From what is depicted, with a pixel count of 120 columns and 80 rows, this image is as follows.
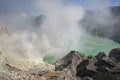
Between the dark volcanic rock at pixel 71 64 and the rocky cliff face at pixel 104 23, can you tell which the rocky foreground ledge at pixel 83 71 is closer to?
the dark volcanic rock at pixel 71 64

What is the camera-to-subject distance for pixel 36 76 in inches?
702

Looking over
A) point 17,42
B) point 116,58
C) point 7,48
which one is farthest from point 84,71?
point 17,42

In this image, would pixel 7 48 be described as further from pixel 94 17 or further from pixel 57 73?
pixel 94 17

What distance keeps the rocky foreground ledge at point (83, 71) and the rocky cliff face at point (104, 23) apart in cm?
3150

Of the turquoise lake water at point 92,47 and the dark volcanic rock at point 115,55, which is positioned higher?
the turquoise lake water at point 92,47

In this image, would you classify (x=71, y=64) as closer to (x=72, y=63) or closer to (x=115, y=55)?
(x=72, y=63)

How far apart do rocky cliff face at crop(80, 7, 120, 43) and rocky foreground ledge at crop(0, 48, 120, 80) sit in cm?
3150

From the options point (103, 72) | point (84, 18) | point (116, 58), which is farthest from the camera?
point (84, 18)

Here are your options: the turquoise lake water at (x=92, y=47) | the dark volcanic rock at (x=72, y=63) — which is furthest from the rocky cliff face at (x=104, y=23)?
the dark volcanic rock at (x=72, y=63)

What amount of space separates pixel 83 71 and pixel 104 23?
4219cm

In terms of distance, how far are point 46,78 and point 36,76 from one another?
728 millimetres

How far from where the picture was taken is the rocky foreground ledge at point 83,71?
17.6 meters

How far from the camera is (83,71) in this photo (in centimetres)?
1978

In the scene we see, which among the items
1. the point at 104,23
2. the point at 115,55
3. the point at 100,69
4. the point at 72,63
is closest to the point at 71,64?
the point at 72,63
